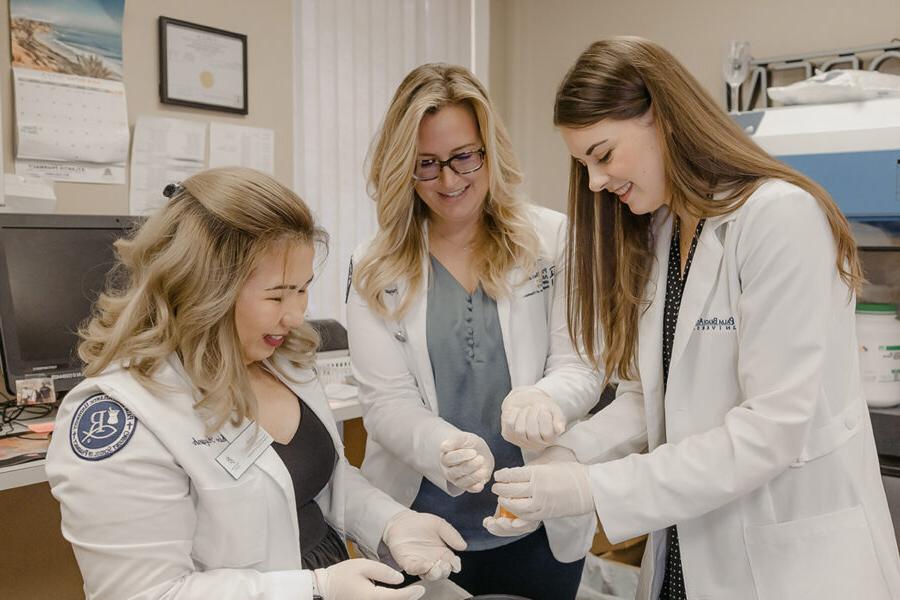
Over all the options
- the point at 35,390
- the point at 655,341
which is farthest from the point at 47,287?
the point at 655,341

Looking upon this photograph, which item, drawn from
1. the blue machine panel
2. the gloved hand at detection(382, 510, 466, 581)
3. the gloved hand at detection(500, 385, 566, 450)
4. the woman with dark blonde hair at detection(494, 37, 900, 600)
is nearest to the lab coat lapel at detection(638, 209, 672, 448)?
the woman with dark blonde hair at detection(494, 37, 900, 600)

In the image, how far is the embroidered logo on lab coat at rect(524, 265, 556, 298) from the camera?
4.92 feet

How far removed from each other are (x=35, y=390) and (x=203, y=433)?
1162 mm

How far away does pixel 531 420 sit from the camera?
1.27m

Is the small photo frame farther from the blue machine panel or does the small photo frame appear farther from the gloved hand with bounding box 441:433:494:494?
the blue machine panel

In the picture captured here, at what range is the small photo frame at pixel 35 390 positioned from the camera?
6.42 feet

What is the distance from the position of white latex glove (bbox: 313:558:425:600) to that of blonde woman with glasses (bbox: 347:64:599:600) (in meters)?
0.31

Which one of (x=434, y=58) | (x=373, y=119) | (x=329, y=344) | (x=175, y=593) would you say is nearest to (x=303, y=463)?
(x=175, y=593)

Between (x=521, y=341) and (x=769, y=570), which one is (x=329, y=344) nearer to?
(x=521, y=341)

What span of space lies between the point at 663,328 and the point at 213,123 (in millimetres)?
1910

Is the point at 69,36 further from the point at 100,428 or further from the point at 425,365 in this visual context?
the point at 100,428

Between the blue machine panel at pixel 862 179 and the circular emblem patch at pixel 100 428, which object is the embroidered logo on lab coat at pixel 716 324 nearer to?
the circular emblem patch at pixel 100 428

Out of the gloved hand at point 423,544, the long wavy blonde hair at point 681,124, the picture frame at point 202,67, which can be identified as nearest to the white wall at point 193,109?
the picture frame at point 202,67

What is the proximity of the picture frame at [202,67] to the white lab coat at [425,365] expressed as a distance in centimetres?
137
